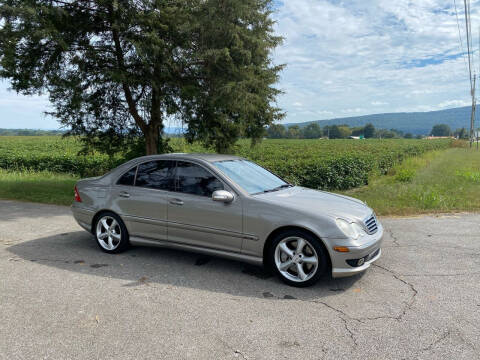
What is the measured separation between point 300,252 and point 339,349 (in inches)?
56.4

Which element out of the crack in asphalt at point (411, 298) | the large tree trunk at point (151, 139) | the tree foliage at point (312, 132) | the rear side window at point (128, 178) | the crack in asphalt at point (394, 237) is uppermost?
the tree foliage at point (312, 132)

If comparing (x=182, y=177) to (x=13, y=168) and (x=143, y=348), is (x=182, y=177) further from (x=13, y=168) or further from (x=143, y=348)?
(x=13, y=168)

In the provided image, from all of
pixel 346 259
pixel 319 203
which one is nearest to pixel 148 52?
pixel 319 203

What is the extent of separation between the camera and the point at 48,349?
312 cm

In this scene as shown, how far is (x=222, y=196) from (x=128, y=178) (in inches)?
70.8

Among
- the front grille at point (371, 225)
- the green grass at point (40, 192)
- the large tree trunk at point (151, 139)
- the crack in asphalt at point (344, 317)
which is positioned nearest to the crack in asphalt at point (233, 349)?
the crack in asphalt at point (344, 317)

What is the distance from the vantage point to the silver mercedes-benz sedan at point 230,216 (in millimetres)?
4398

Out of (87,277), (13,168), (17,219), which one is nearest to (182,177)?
(87,277)

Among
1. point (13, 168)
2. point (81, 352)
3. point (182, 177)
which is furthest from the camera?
point (13, 168)

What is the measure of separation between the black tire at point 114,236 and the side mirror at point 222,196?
5.60 ft

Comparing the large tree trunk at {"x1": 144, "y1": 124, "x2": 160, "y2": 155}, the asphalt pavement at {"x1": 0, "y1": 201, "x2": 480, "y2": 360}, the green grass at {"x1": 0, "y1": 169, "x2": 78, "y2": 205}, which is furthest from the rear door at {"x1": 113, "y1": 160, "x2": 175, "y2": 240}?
the large tree trunk at {"x1": 144, "y1": 124, "x2": 160, "y2": 155}

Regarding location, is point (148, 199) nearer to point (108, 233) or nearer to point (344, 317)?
point (108, 233)

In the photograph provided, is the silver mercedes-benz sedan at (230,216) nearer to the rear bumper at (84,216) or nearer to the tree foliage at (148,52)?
the rear bumper at (84,216)

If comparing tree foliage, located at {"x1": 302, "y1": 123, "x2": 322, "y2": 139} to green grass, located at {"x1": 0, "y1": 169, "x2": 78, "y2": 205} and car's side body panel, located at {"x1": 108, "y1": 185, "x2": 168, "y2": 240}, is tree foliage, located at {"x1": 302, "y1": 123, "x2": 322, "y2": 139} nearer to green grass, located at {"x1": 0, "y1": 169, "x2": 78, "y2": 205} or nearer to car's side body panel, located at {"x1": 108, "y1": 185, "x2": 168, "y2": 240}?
green grass, located at {"x1": 0, "y1": 169, "x2": 78, "y2": 205}
